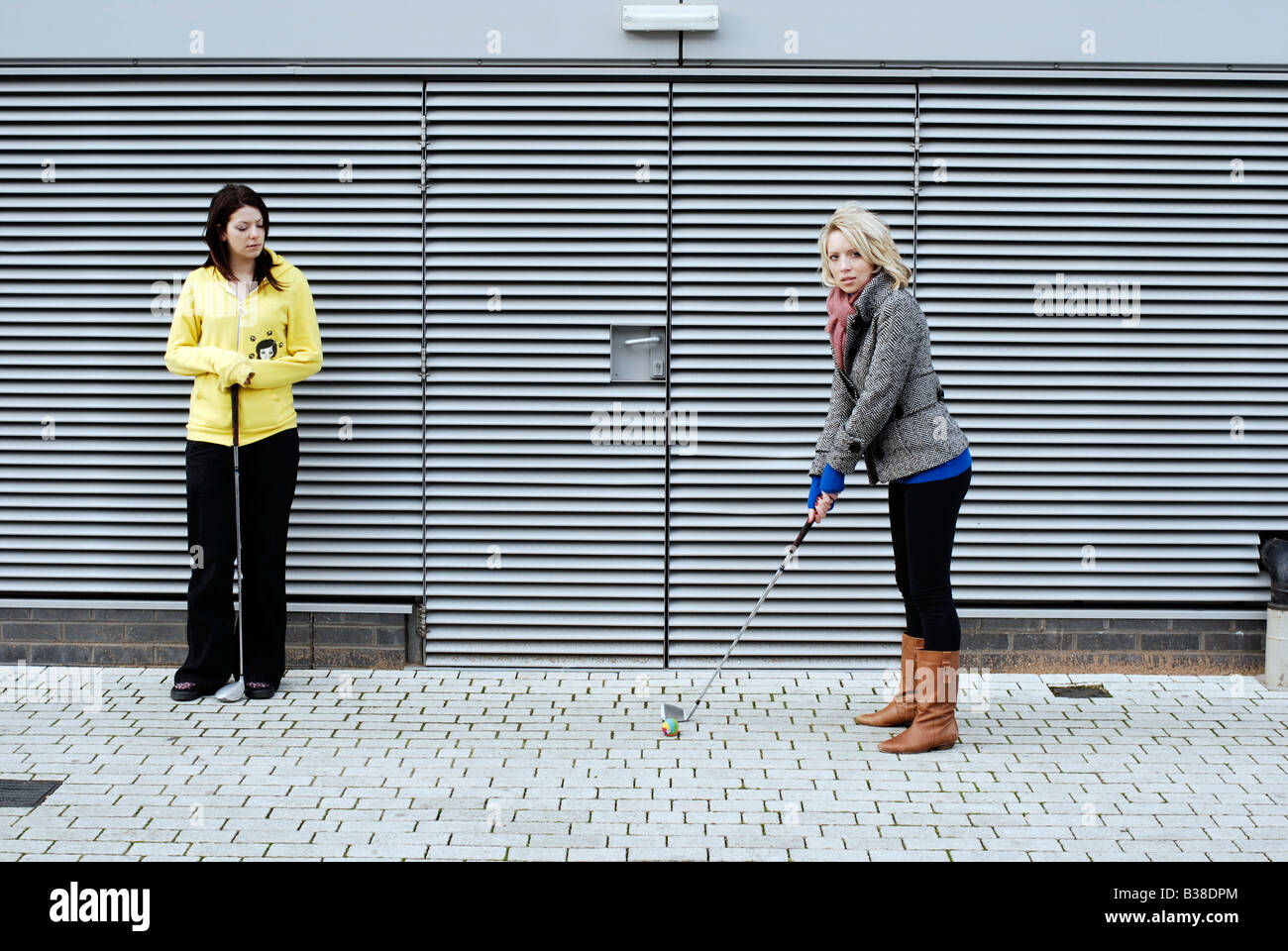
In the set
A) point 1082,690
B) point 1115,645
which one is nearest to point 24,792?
point 1082,690

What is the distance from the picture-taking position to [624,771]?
16.7 feet

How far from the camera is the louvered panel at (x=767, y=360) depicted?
20.8 ft

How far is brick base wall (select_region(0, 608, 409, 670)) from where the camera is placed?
6.49 m

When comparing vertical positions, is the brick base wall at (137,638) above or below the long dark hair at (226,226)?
below

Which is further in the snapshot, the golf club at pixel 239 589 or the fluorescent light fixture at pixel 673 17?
the fluorescent light fixture at pixel 673 17

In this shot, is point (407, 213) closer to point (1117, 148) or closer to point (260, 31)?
point (260, 31)

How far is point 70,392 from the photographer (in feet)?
21.2

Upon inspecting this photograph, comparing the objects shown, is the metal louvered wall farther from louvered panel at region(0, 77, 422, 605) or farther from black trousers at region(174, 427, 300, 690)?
black trousers at region(174, 427, 300, 690)

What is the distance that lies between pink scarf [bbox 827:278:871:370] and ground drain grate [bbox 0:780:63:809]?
3.32 meters

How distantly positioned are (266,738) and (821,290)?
126 inches

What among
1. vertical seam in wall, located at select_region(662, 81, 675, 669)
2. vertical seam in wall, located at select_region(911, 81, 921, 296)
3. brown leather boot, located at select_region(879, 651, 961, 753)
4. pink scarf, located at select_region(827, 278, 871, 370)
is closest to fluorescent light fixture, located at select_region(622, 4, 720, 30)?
vertical seam in wall, located at select_region(662, 81, 675, 669)

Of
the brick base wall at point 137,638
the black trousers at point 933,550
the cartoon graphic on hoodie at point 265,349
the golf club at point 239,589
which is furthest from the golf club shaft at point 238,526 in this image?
the black trousers at point 933,550

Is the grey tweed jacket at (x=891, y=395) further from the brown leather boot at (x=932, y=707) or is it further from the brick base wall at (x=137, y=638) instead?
the brick base wall at (x=137, y=638)

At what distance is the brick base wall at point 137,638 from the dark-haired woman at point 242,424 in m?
0.38
